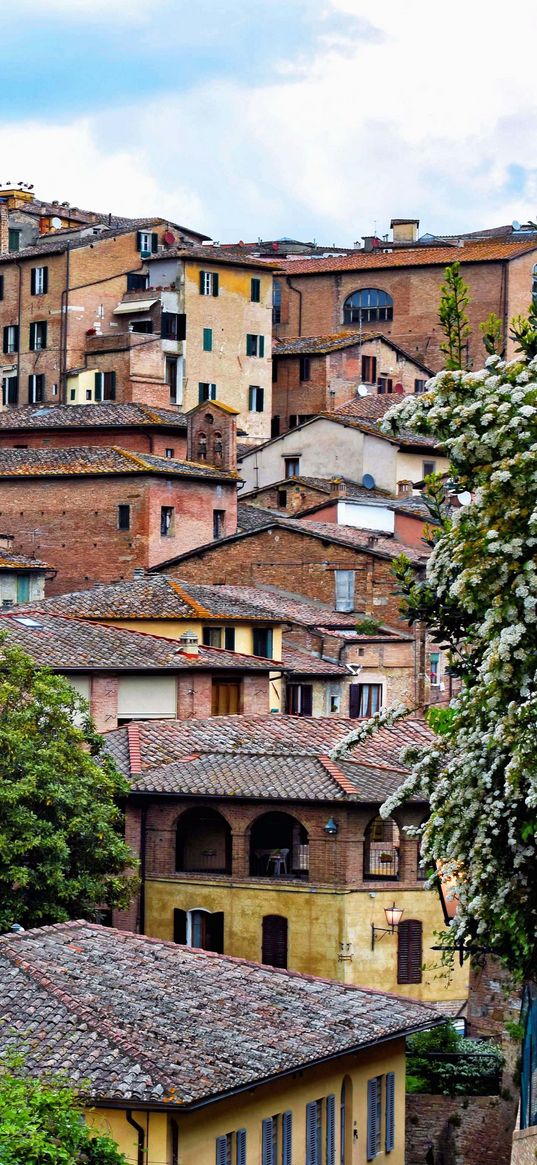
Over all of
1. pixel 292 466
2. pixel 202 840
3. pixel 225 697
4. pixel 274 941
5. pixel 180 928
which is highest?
pixel 292 466

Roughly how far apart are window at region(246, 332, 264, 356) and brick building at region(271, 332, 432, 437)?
6.07 ft

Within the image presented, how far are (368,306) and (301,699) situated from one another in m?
37.1

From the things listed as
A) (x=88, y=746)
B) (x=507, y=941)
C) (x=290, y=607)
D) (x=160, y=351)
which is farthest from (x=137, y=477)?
(x=507, y=941)

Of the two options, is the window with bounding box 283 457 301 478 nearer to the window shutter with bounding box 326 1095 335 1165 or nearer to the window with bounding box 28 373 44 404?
the window with bounding box 28 373 44 404

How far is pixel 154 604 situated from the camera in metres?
49.2

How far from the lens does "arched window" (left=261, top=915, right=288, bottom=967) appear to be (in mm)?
36656

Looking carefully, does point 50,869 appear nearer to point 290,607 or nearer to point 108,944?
point 108,944

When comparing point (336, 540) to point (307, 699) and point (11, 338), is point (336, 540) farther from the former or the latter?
point (11, 338)

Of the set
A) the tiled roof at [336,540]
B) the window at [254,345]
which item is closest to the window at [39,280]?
the window at [254,345]

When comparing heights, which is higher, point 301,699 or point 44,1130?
point 301,699

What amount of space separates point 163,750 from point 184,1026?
14.7 metres

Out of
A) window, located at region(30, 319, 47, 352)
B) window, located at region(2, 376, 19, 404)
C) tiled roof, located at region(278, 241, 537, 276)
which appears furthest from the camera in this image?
tiled roof, located at region(278, 241, 537, 276)

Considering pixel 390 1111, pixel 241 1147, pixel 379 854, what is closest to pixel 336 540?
pixel 379 854

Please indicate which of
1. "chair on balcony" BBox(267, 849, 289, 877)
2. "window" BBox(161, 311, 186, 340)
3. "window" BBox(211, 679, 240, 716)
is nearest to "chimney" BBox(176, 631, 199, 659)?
"window" BBox(211, 679, 240, 716)
